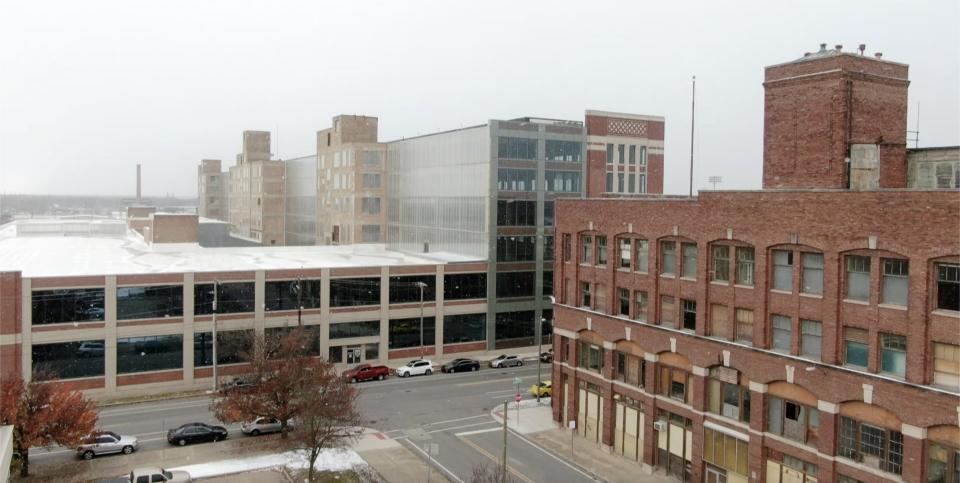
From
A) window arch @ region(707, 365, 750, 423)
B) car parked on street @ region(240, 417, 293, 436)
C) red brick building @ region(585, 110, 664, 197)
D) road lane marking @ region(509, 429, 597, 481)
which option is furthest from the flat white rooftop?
window arch @ region(707, 365, 750, 423)

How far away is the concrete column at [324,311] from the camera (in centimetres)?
6184

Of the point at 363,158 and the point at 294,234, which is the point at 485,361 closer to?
the point at 363,158

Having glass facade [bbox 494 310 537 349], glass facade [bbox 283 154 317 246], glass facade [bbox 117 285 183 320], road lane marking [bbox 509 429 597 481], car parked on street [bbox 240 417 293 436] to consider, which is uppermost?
glass facade [bbox 283 154 317 246]

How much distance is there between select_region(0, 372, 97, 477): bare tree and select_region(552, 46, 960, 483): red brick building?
2662 centimetres

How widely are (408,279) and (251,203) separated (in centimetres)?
6955

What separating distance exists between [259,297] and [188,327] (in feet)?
18.5

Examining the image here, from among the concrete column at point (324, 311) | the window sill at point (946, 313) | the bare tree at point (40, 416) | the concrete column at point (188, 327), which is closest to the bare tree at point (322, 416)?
the bare tree at point (40, 416)

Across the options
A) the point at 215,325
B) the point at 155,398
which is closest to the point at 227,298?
the point at 215,325

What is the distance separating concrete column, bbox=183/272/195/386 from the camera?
2203 inches

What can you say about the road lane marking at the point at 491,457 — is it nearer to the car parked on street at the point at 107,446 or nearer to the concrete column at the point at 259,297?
the car parked on street at the point at 107,446

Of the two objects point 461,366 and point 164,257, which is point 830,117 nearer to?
point 461,366

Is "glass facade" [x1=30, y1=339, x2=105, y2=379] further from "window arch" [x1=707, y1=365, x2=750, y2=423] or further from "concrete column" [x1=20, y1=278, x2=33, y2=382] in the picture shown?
"window arch" [x1=707, y1=365, x2=750, y2=423]

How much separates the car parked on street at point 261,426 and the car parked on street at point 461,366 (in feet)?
63.3

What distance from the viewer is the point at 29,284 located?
5069 cm
